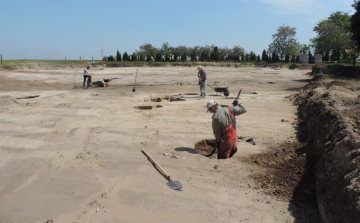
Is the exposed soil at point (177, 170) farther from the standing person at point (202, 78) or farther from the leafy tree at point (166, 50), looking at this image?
the leafy tree at point (166, 50)

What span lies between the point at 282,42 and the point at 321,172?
5492 centimetres

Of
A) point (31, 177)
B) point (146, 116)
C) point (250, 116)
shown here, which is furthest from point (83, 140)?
point (250, 116)

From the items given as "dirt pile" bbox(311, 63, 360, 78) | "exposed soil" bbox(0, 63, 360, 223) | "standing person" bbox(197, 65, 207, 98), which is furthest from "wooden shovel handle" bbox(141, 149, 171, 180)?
"dirt pile" bbox(311, 63, 360, 78)

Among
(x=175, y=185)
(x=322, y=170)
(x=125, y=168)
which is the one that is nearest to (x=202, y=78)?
(x=125, y=168)

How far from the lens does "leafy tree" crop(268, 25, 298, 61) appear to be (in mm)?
54628

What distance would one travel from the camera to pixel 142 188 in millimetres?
5035

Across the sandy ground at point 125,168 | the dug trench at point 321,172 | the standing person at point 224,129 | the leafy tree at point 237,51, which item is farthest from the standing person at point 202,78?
the leafy tree at point 237,51

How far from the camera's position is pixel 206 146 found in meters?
7.52

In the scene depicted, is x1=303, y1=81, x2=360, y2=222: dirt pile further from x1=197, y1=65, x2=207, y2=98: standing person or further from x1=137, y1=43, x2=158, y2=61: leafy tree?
x1=137, y1=43, x2=158, y2=61: leafy tree

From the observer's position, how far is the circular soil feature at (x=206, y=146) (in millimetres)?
7288

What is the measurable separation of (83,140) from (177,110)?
4398mm

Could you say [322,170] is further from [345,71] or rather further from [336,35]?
[336,35]

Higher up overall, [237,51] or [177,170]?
[237,51]

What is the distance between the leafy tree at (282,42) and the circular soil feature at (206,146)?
50.7 metres
